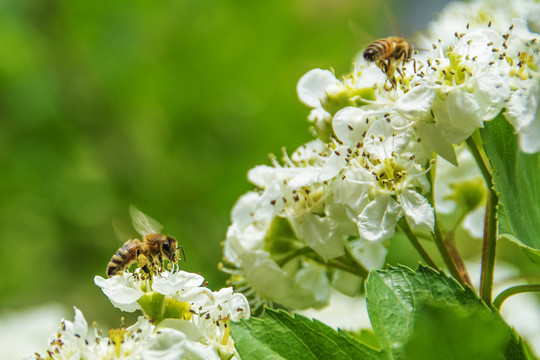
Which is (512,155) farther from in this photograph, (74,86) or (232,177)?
(74,86)

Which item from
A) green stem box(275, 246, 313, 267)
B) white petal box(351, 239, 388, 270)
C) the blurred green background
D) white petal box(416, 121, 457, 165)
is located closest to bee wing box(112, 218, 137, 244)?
green stem box(275, 246, 313, 267)

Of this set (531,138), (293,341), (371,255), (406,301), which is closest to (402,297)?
(406,301)

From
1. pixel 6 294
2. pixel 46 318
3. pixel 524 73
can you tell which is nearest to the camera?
pixel 524 73

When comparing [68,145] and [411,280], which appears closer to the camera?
[411,280]

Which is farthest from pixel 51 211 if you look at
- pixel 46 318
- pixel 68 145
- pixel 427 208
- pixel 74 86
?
pixel 427 208

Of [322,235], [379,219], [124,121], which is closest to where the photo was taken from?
[379,219]

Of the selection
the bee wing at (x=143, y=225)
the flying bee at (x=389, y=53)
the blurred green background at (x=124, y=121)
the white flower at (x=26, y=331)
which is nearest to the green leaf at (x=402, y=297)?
the flying bee at (x=389, y=53)

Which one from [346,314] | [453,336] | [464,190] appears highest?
[346,314]

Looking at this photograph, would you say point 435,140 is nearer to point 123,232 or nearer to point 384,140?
point 384,140
